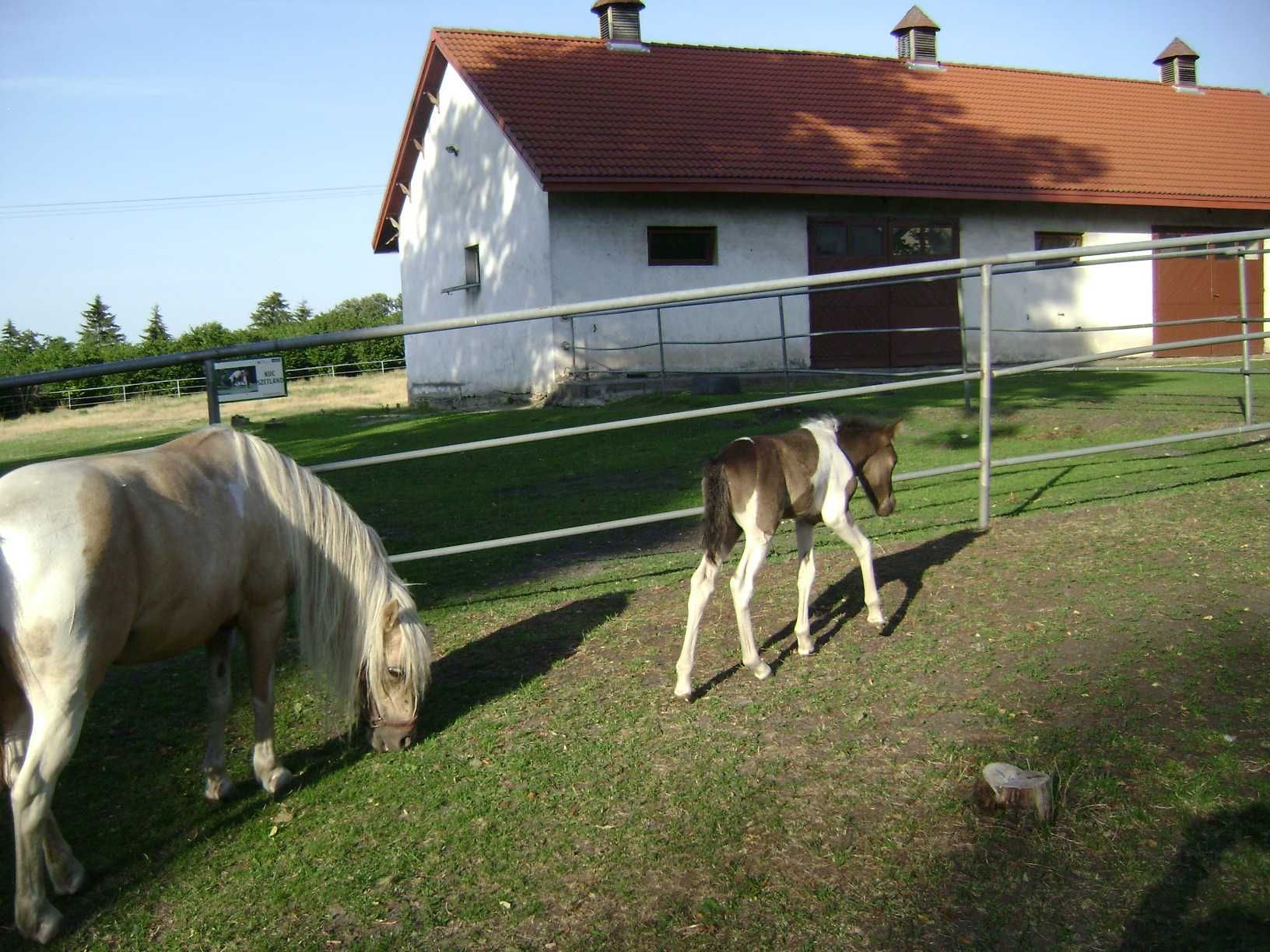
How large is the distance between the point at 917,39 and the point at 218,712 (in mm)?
21815

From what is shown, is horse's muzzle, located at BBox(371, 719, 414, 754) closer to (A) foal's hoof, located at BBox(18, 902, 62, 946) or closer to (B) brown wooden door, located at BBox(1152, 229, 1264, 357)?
(A) foal's hoof, located at BBox(18, 902, 62, 946)

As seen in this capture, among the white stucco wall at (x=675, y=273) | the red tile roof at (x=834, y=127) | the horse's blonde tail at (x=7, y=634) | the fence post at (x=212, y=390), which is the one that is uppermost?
the red tile roof at (x=834, y=127)

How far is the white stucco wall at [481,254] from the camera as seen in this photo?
16141 mm

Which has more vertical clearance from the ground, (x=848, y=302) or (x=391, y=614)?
(x=848, y=302)

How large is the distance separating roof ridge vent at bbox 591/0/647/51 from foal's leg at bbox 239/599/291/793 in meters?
17.7

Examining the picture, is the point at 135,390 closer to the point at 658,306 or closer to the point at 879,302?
the point at 879,302

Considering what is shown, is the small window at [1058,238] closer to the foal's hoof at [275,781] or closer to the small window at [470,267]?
the small window at [470,267]

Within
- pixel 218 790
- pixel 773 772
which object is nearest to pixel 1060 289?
pixel 773 772

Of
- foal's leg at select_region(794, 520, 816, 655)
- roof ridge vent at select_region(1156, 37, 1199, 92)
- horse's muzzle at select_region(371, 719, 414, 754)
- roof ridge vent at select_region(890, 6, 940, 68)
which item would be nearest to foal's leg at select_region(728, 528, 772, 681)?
foal's leg at select_region(794, 520, 816, 655)

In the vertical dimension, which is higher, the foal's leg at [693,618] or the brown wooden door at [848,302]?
the brown wooden door at [848,302]

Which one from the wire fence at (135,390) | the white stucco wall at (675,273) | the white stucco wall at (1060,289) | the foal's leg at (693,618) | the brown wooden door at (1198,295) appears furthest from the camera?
the wire fence at (135,390)

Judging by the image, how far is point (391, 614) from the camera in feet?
12.4

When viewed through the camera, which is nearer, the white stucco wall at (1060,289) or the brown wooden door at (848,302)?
the brown wooden door at (848,302)

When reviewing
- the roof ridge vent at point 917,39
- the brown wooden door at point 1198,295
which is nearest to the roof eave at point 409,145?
the roof ridge vent at point 917,39
